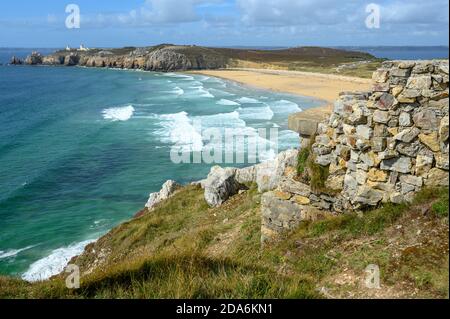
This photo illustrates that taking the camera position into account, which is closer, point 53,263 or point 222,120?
point 53,263

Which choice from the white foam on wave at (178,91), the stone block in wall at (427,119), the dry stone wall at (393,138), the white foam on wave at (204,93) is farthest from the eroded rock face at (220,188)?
the white foam on wave at (178,91)

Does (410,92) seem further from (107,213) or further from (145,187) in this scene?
(145,187)

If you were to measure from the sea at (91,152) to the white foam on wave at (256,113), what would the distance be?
4.6 inches

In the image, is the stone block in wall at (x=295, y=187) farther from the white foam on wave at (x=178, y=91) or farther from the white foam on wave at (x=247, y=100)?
the white foam on wave at (x=178, y=91)

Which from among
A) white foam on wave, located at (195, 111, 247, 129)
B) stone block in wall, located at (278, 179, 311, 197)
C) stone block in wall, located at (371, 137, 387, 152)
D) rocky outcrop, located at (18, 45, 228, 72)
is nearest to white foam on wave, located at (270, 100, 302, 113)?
white foam on wave, located at (195, 111, 247, 129)

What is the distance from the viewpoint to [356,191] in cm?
890

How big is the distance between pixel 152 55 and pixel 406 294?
131998 mm

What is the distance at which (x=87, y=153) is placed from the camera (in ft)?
113

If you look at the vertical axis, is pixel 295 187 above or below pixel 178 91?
below

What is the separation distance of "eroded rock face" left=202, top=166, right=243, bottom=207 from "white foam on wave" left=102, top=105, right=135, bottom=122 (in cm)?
3313

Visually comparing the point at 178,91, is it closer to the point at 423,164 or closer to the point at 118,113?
the point at 118,113

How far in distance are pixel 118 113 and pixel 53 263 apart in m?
37.5

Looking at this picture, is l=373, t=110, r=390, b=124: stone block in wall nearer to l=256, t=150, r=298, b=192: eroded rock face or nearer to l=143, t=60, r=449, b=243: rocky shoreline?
l=143, t=60, r=449, b=243: rocky shoreline

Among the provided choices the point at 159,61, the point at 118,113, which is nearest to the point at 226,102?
the point at 118,113
